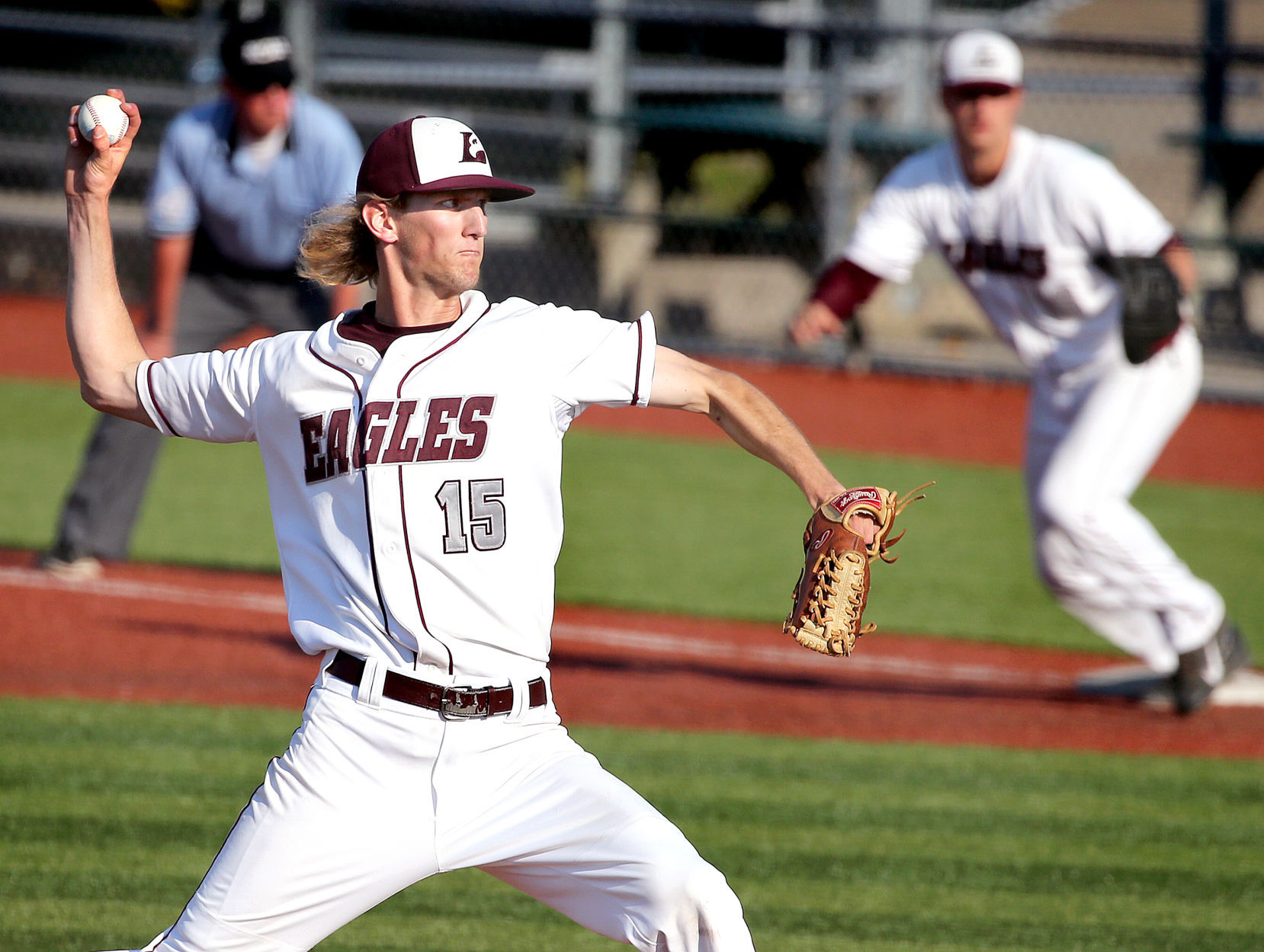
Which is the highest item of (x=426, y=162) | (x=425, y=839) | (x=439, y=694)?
(x=426, y=162)

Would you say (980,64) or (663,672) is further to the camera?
(663,672)

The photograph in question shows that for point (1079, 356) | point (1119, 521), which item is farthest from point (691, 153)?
point (1119, 521)

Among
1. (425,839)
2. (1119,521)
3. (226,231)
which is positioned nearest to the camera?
(425,839)

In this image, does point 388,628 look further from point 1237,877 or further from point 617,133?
point 617,133

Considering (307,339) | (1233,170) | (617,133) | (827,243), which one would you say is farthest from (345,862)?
(1233,170)

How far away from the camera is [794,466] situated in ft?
9.11

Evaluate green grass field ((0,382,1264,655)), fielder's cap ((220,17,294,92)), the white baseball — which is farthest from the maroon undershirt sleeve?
the white baseball

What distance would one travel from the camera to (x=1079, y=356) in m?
5.67

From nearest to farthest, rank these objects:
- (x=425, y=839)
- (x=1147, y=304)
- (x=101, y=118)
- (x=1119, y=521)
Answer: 1. (x=425, y=839)
2. (x=101, y=118)
3. (x=1147, y=304)
4. (x=1119, y=521)

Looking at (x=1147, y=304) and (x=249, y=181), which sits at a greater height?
(x=249, y=181)

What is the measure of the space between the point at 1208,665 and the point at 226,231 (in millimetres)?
4396

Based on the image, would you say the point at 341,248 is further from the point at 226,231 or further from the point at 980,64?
the point at 226,231

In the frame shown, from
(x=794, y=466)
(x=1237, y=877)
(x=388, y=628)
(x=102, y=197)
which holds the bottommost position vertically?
(x=1237, y=877)

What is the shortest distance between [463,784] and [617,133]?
40.5 feet
